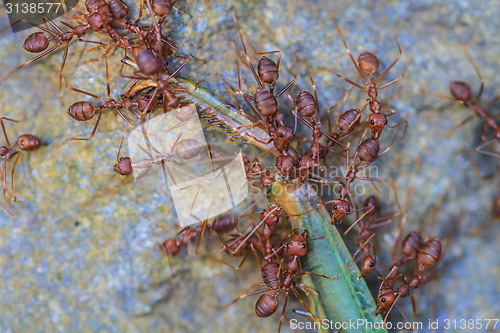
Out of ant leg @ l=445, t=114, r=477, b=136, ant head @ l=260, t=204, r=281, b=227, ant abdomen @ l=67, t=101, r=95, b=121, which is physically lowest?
ant head @ l=260, t=204, r=281, b=227

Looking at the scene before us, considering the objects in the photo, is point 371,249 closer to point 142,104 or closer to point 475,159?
point 475,159

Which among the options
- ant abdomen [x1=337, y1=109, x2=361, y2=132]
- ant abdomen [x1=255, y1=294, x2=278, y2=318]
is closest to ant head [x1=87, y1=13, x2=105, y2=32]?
ant abdomen [x1=337, y1=109, x2=361, y2=132]

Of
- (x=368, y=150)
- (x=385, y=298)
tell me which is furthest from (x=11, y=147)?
(x=385, y=298)

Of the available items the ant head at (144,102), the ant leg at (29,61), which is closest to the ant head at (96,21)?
the ant leg at (29,61)

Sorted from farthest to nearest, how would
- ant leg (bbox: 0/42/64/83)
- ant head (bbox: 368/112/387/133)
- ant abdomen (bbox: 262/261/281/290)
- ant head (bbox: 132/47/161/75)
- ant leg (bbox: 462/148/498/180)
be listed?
ant leg (bbox: 462/148/498/180), ant leg (bbox: 0/42/64/83), ant head (bbox: 368/112/387/133), ant abdomen (bbox: 262/261/281/290), ant head (bbox: 132/47/161/75)

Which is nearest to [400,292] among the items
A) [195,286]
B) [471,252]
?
[471,252]

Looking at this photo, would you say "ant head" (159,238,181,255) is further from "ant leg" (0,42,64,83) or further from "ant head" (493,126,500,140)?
"ant head" (493,126,500,140)

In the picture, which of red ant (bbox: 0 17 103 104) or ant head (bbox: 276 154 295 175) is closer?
ant head (bbox: 276 154 295 175)
